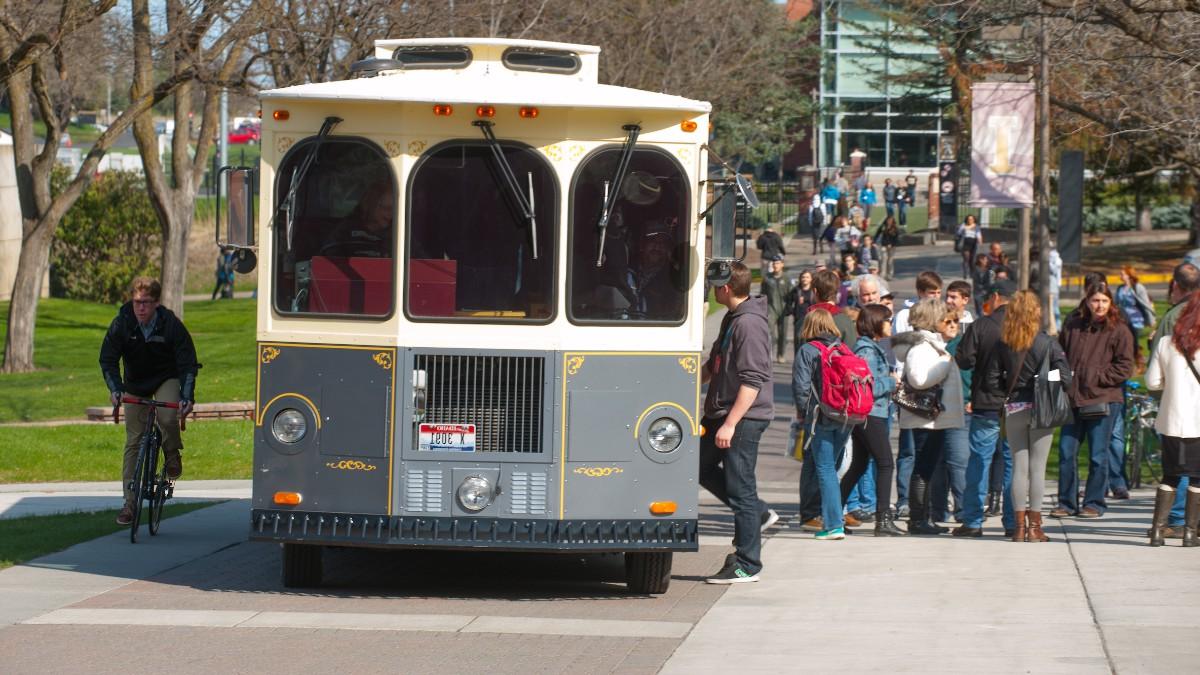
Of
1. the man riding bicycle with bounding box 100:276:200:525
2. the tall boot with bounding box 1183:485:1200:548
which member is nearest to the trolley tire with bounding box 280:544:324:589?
the man riding bicycle with bounding box 100:276:200:525

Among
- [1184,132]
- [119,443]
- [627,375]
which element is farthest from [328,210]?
[1184,132]

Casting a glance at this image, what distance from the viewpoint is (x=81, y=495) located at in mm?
14375

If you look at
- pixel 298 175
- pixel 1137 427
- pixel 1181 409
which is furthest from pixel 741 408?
pixel 1137 427

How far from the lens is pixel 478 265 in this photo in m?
9.16

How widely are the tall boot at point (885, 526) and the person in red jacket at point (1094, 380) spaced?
1618mm

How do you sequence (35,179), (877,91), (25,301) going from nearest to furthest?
(35,179), (25,301), (877,91)

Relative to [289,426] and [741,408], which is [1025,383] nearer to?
[741,408]

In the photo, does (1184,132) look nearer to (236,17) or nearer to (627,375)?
(627,375)

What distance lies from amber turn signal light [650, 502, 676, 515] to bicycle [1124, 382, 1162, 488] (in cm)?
685

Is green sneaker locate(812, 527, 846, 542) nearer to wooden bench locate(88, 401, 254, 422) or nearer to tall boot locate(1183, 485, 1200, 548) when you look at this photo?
tall boot locate(1183, 485, 1200, 548)

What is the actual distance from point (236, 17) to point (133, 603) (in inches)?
614

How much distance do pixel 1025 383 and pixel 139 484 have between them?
19.7ft

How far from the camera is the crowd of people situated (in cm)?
1097

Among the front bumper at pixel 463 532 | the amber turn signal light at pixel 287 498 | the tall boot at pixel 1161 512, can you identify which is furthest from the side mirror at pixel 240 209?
the tall boot at pixel 1161 512
